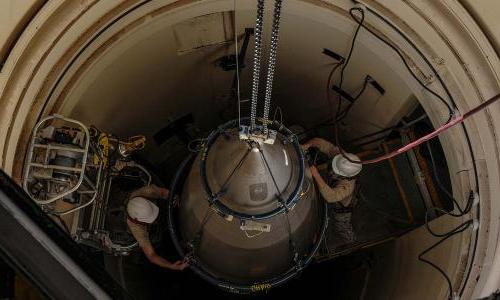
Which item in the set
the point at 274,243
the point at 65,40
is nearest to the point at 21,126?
the point at 65,40

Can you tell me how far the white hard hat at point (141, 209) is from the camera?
3.70 m

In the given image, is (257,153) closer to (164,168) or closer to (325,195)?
(325,195)

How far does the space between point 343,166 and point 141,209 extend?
1451mm

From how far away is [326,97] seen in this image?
493cm

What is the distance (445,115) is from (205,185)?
1.63 m

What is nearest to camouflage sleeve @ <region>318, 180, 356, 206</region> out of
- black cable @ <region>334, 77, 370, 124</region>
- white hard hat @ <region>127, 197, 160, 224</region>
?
black cable @ <region>334, 77, 370, 124</region>

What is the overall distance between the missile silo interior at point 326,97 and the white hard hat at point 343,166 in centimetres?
62

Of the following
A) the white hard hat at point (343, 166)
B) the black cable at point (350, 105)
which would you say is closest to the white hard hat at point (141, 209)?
the white hard hat at point (343, 166)

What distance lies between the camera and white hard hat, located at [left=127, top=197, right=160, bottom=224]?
3.70m

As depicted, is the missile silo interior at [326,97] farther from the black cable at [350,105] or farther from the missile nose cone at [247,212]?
the missile nose cone at [247,212]

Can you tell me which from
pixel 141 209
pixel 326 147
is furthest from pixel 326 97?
pixel 141 209

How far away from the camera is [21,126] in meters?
2.95

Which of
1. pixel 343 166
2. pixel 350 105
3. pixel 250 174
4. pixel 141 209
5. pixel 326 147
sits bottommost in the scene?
pixel 141 209

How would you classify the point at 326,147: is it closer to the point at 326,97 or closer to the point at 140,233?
the point at 326,97
